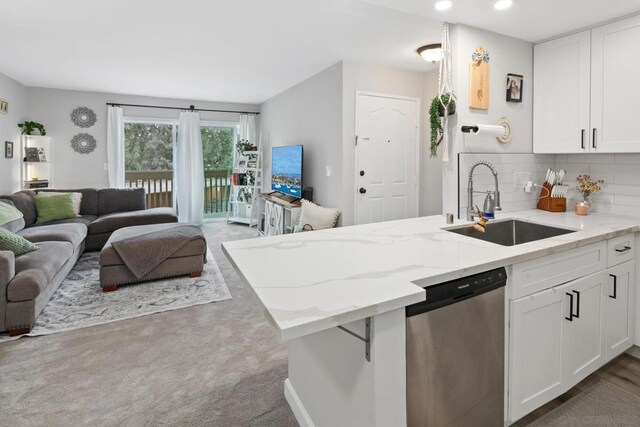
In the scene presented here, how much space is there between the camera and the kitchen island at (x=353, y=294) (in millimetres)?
1083

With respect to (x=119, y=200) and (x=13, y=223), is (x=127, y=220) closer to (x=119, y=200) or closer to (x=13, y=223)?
(x=119, y=200)

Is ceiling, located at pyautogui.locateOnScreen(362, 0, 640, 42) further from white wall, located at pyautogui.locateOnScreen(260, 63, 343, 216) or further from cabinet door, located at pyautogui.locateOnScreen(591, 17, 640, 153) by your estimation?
white wall, located at pyautogui.locateOnScreen(260, 63, 343, 216)

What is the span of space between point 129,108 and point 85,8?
3.86m

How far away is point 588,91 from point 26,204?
5.99m

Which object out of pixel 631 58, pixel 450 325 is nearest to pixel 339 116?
pixel 631 58

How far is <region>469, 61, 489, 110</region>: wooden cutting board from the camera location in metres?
2.49

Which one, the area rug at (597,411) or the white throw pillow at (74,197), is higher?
the white throw pillow at (74,197)

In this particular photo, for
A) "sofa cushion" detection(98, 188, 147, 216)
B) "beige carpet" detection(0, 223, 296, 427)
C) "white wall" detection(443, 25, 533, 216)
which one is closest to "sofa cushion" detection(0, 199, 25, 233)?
"sofa cushion" detection(98, 188, 147, 216)

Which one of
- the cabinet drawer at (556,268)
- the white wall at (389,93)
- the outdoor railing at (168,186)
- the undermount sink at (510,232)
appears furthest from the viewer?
the outdoor railing at (168,186)

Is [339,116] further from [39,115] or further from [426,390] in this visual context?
[39,115]

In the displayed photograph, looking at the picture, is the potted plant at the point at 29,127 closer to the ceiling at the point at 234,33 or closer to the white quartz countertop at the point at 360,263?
the ceiling at the point at 234,33

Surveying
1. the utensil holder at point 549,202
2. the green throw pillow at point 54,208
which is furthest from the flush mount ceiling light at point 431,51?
the green throw pillow at point 54,208

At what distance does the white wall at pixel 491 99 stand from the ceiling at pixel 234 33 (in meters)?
0.09

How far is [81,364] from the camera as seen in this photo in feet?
7.61
